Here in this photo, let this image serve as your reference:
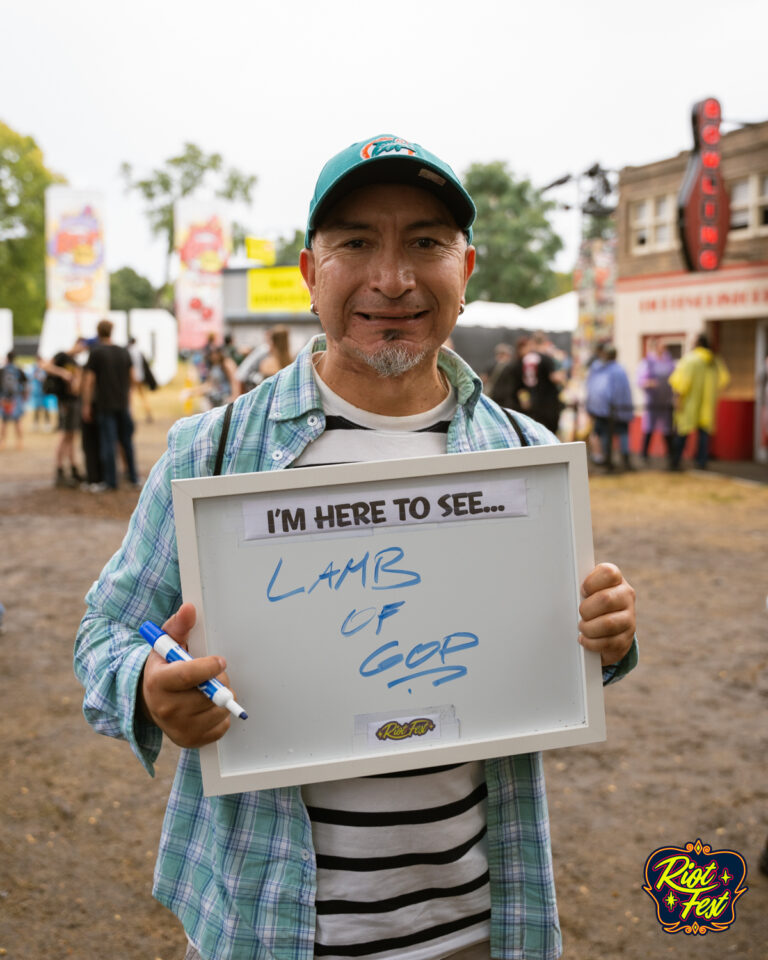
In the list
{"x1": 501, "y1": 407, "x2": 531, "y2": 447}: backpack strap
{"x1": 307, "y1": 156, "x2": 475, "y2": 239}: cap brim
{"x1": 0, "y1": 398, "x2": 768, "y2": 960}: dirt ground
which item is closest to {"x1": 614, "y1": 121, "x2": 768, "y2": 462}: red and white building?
{"x1": 0, "y1": 398, "x2": 768, "y2": 960}: dirt ground

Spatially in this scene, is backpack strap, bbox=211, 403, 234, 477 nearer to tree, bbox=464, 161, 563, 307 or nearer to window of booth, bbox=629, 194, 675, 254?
window of booth, bbox=629, 194, 675, 254

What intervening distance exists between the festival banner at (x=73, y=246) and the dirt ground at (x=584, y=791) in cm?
2330

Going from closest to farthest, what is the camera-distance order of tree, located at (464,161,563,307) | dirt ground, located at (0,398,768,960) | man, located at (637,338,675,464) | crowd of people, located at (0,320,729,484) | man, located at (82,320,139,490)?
dirt ground, located at (0,398,768,960) < man, located at (82,320,139,490) < crowd of people, located at (0,320,729,484) < man, located at (637,338,675,464) < tree, located at (464,161,563,307)

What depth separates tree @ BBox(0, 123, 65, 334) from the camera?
54344 mm

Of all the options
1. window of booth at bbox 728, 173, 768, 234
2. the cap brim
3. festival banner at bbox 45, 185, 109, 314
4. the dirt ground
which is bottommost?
the dirt ground

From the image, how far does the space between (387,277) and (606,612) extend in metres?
0.70

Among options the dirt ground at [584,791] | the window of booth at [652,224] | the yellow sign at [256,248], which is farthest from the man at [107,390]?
the window of booth at [652,224]

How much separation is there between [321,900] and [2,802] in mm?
3034

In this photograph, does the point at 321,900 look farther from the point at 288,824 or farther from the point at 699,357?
the point at 699,357

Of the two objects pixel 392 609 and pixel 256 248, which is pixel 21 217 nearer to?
pixel 256 248

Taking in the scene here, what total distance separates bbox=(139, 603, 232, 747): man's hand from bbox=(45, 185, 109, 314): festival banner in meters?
29.7

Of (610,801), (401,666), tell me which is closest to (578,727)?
(401,666)

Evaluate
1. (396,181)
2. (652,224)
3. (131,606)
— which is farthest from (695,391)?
(131,606)

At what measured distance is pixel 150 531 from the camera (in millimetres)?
1529
